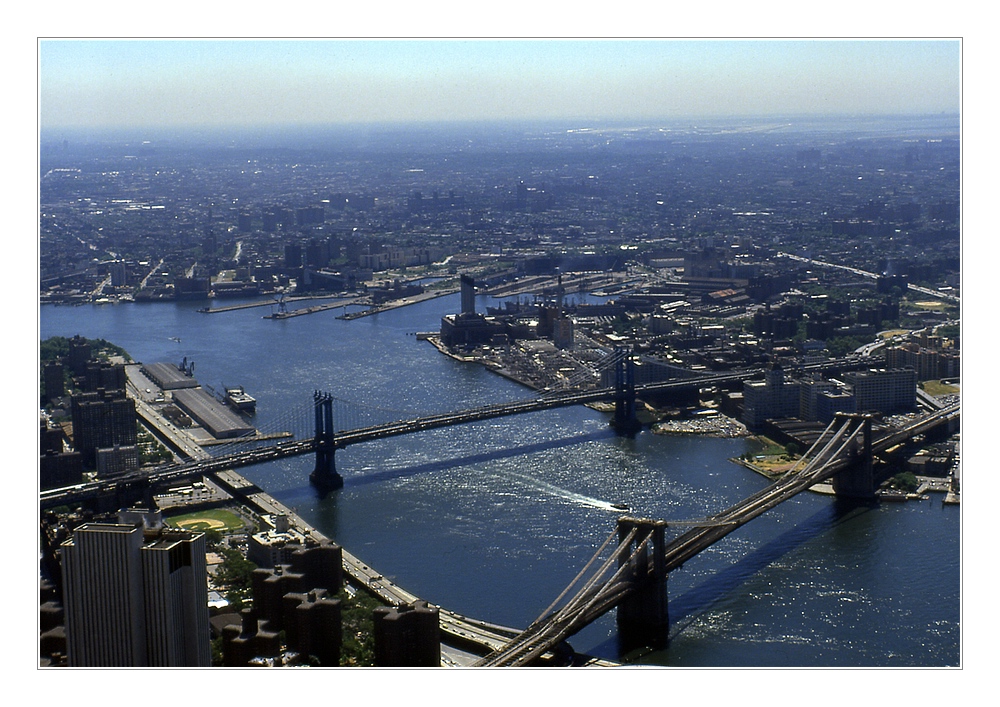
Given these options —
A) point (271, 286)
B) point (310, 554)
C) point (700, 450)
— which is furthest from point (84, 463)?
point (271, 286)

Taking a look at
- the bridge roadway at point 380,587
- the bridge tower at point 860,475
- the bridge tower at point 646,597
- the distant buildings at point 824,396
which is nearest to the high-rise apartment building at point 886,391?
the distant buildings at point 824,396

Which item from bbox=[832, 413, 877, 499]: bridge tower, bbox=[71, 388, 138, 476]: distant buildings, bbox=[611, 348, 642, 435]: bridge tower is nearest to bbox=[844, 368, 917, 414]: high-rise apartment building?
bbox=[611, 348, 642, 435]: bridge tower

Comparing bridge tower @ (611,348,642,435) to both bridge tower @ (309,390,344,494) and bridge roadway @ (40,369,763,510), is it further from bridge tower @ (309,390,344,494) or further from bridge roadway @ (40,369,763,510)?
bridge tower @ (309,390,344,494)

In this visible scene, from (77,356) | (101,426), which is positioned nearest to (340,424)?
(101,426)

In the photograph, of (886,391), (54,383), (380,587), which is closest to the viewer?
(380,587)

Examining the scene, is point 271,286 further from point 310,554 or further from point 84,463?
point 310,554

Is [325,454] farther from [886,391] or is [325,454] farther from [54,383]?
[886,391]

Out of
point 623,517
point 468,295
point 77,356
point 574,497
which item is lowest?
point 574,497
